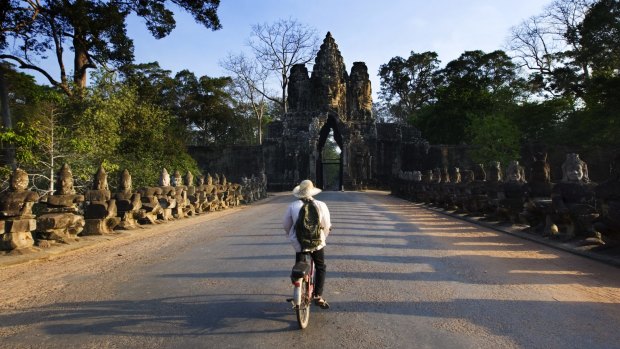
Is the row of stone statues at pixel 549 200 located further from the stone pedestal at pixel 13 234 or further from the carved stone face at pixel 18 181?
the carved stone face at pixel 18 181

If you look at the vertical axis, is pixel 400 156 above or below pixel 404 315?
above

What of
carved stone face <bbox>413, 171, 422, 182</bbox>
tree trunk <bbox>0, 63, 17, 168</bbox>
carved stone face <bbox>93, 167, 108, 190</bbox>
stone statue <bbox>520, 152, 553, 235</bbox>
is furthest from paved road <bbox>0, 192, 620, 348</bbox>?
carved stone face <bbox>413, 171, 422, 182</bbox>

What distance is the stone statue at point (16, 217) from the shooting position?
29.1ft

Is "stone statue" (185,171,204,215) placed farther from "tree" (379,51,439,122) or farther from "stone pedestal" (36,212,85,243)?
"tree" (379,51,439,122)

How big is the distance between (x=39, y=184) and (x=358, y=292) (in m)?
17.6

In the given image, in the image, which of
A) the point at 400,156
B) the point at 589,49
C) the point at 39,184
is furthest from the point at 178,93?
the point at 589,49

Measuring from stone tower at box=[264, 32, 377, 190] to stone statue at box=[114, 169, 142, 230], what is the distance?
34442mm

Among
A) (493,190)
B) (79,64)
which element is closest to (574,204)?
(493,190)

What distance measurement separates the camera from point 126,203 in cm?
1345

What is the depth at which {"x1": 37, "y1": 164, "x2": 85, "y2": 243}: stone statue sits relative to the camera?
10212 millimetres

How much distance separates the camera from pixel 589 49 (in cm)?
3189

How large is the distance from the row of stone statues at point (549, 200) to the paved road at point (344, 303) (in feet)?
3.72

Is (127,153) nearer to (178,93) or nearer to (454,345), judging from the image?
(454,345)

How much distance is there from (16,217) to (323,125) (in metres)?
42.5
